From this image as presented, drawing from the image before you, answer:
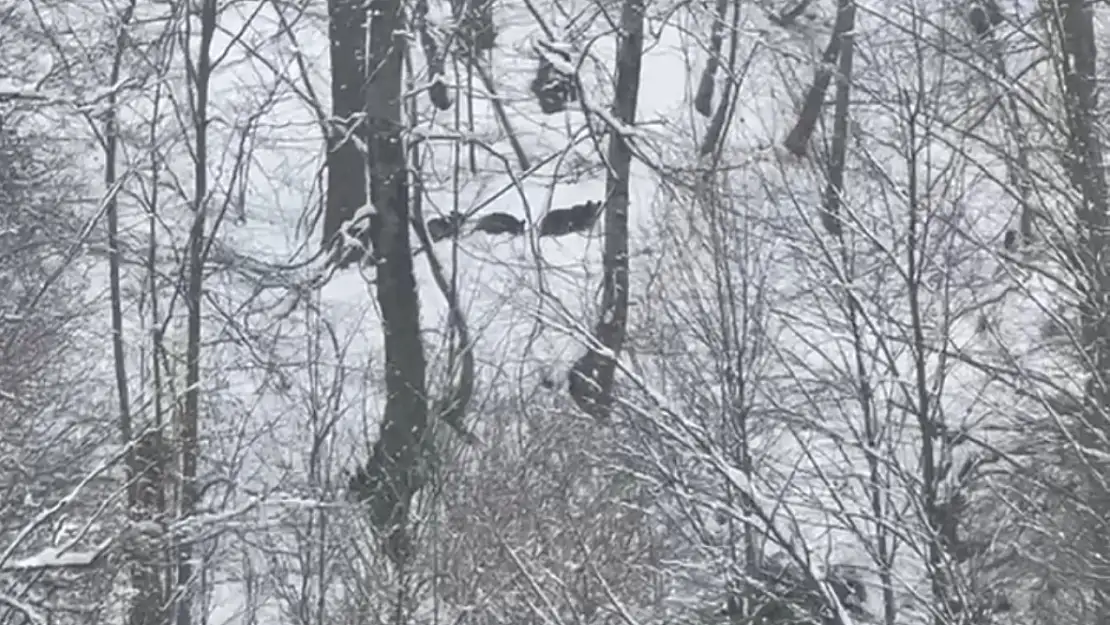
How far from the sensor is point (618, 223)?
50.1 ft

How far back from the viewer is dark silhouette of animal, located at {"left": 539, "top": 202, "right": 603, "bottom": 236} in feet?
59.1

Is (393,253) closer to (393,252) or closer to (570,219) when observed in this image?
(393,252)

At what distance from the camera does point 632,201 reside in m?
17.8

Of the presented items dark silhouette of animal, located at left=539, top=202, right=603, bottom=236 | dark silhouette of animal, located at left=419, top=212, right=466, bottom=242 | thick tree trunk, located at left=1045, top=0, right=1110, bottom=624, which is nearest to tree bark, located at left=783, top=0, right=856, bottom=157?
dark silhouette of animal, located at left=539, top=202, right=603, bottom=236

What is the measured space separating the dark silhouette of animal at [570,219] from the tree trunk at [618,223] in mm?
2315

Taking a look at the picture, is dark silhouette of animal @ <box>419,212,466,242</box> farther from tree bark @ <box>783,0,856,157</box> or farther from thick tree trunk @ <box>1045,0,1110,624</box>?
thick tree trunk @ <box>1045,0,1110,624</box>

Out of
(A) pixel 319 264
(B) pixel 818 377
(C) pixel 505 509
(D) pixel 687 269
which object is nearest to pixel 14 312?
(A) pixel 319 264

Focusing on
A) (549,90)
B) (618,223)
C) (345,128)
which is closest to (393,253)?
(345,128)

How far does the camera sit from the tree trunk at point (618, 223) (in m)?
14.2

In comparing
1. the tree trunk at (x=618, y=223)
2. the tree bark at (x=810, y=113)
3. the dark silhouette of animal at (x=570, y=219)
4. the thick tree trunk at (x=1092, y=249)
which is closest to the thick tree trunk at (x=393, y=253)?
the tree trunk at (x=618, y=223)

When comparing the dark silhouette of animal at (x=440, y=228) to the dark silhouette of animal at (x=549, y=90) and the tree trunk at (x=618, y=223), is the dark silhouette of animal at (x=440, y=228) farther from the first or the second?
the tree trunk at (x=618, y=223)

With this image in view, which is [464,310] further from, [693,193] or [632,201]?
[693,193]

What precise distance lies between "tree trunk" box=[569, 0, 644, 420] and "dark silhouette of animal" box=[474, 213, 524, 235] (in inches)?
92.7

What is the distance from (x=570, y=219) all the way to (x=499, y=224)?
804 mm
